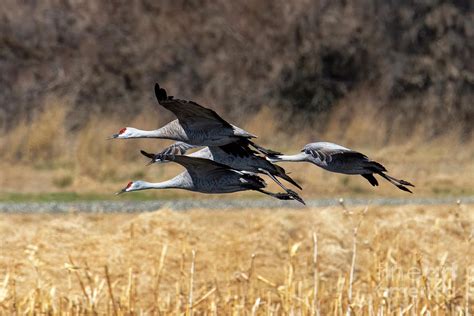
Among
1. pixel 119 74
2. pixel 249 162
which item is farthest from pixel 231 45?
pixel 249 162

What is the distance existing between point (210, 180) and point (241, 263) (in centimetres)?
783

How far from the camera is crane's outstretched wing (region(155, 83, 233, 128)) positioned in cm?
609

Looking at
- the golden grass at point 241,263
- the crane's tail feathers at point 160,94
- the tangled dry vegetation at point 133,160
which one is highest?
the tangled dry vegetation at point 133,160

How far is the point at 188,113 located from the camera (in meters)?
6.22

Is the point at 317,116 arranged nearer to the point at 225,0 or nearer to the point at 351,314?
the point at 225,0

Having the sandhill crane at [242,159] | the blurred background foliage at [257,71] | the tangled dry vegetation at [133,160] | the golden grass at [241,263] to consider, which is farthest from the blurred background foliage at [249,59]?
the sandhill crane at [242,159]

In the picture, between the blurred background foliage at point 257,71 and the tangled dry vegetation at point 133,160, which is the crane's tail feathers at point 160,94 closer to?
the tangled dry vegetation at point 133,160

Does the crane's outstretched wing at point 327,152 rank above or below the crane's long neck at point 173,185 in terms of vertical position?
above

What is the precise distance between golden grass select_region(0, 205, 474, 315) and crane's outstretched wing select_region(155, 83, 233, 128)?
2931 millimetres

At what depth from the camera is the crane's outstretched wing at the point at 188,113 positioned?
6.09m

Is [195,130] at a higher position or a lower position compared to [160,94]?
lower

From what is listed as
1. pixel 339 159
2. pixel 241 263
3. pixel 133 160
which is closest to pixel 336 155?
pixel 339 159

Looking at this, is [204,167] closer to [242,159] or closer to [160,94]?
[242,159]

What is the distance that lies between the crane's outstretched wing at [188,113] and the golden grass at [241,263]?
2931 mm
